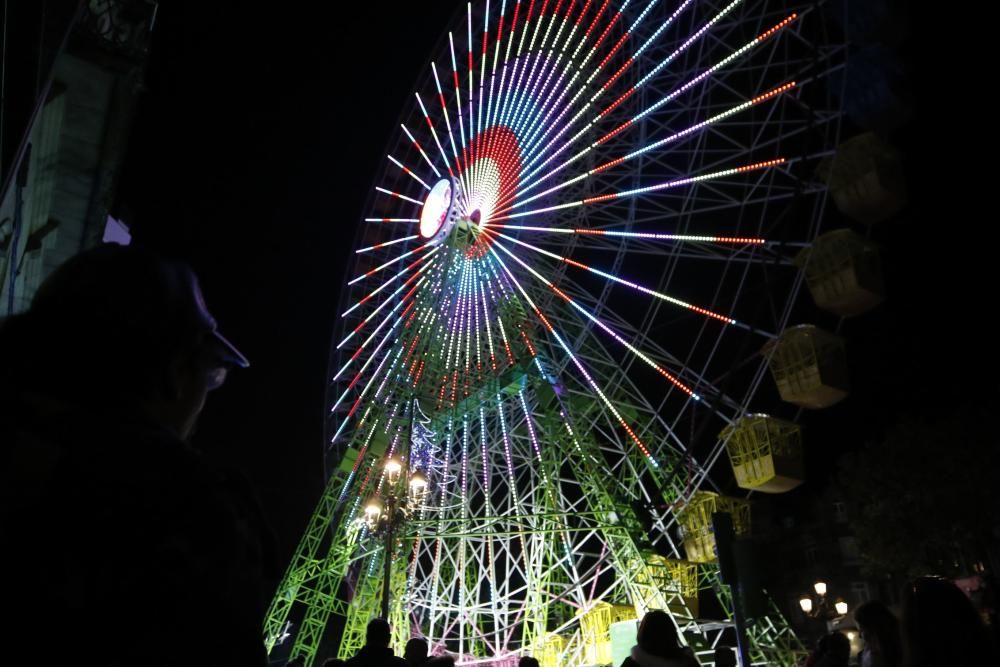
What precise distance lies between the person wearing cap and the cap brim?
0.34ft

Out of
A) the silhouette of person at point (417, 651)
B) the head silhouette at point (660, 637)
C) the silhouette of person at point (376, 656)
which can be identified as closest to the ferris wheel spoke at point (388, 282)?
the silhouette of person at point (417, 651)

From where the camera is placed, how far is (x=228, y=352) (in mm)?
1272

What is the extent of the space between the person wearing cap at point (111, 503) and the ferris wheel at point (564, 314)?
14.3 metres

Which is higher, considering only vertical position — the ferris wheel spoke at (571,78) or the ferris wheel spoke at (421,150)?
the ferris wheel spoke at (421,150)

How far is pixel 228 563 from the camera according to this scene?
915 millimetres

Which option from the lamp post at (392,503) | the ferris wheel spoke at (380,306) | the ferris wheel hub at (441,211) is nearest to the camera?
the lamp post at (392,503)

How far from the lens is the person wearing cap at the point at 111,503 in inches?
32.1

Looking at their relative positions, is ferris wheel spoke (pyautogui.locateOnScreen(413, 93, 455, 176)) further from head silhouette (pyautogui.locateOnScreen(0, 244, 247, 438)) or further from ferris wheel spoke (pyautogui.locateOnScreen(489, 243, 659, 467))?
head silhouette (pyautogui.locateOnScreen(0, 244, 247, 438))

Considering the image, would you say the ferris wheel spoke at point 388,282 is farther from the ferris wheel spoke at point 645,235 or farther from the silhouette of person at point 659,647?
the silhouette of person at point 659,647

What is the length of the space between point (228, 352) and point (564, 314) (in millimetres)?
20410

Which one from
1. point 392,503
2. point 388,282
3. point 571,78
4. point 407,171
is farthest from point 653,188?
point 407,171

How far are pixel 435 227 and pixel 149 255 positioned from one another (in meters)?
22.6

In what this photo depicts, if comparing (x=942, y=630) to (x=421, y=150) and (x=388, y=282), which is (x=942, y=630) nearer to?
(x=388, y=282)

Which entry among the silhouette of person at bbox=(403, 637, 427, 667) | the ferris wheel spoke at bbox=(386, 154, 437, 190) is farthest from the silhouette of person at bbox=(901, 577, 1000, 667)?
the ferris wheel spoke at bbox=(386, 154, 437, 190)
